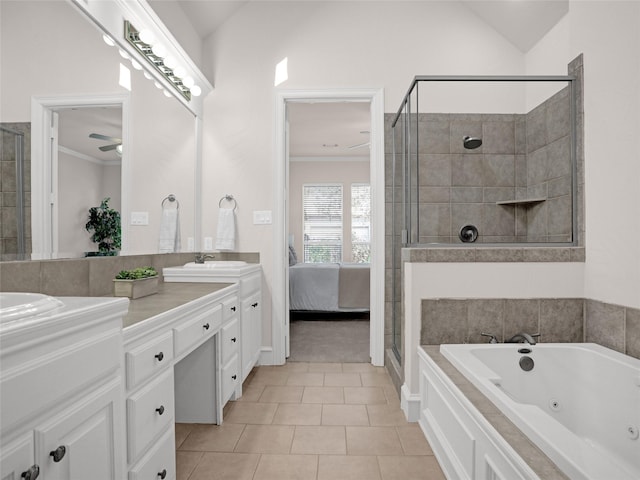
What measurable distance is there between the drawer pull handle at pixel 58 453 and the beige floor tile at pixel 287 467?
0.99m

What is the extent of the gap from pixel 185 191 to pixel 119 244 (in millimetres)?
1009

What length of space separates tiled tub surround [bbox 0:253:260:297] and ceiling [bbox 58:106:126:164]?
49cm

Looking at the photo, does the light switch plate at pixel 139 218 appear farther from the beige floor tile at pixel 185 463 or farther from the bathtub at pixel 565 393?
the bathtub at pixel 565 393

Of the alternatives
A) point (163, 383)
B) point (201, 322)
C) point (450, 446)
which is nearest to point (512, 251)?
point (450, 446)

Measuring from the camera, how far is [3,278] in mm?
1293

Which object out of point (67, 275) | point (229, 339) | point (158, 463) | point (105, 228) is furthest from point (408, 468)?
point (105, 228)

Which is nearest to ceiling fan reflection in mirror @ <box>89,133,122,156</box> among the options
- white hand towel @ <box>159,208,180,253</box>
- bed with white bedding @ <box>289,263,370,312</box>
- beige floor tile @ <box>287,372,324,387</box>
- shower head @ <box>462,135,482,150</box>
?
white hand towel @ <box>159,208,180,253</box>

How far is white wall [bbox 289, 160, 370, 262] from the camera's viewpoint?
7.45 metres

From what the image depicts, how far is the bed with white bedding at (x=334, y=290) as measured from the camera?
480cm

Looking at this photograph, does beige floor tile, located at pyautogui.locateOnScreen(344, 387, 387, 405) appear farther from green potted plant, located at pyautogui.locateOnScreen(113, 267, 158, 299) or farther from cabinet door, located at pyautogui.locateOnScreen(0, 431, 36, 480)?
cabinet door, located at pyautogui.locateOnScreen(0, 431, 36, 480)

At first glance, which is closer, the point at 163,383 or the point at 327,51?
the point at 163,383

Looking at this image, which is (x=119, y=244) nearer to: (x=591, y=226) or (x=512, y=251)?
(x=512, y=251)

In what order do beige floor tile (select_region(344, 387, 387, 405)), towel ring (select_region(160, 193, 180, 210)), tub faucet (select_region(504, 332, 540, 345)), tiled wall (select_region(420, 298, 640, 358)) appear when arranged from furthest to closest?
towel ring (select_region(160, 193, 180, 210)), beige floor tile (select_region(344, 387, 387, 405)), tiled wall (select_region(420, 298, 640, 358)), tub faucet (select_region(504, 332, 540, 345))

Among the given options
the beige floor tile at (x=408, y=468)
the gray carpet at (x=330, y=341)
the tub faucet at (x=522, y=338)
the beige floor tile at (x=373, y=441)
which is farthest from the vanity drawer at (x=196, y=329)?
the tub faucet at (x=522, y=338)
